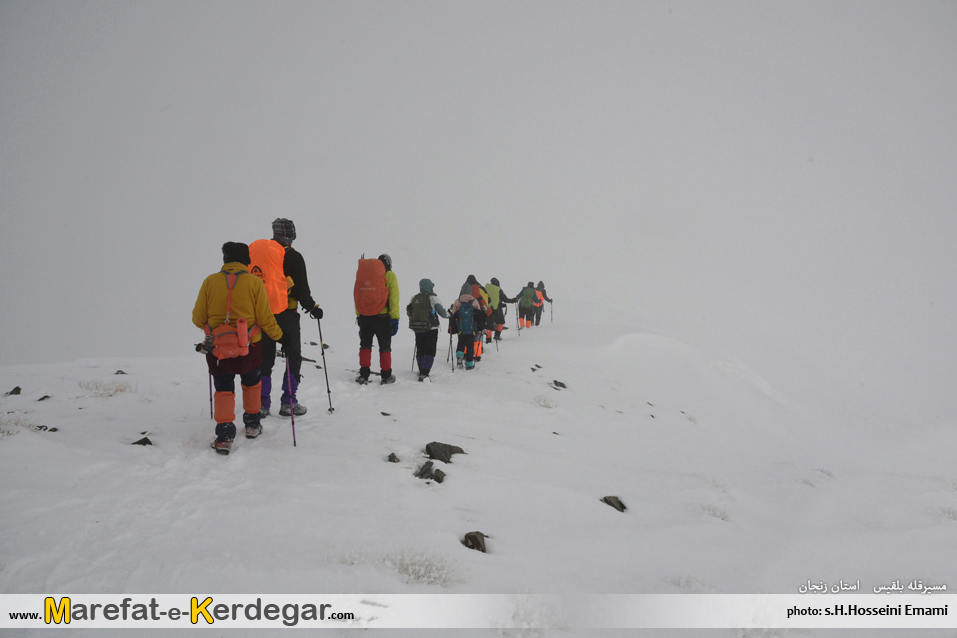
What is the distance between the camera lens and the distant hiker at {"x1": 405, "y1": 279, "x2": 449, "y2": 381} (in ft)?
36.1

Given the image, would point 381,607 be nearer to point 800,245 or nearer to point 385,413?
point 385,413

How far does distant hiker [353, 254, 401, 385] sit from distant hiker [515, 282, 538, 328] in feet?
44.9

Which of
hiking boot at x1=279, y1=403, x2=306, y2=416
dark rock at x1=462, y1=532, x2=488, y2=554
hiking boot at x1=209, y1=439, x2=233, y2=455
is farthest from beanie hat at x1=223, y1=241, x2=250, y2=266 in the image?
dark rock at x1=462, y1=532, x2=488, y2=554

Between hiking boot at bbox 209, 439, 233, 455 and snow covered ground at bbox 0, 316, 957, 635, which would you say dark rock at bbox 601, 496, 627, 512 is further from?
hiking boot at bbox 209, 439, 233, 455

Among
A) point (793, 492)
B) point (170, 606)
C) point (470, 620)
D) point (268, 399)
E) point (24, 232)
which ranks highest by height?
point (24, 232)

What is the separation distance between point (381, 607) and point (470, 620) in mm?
629

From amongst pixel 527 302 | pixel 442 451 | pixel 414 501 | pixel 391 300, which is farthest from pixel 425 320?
Result: pixel 527 302

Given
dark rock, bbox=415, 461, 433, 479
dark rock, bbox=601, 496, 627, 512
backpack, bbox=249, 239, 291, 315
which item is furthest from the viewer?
backpack, bbox=249, 239, 291, 315

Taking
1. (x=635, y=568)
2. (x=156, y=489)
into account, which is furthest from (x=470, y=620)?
(x=156, y=489)

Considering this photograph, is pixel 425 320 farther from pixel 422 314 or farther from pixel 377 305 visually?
pixel 377 305

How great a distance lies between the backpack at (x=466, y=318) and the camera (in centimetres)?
1241

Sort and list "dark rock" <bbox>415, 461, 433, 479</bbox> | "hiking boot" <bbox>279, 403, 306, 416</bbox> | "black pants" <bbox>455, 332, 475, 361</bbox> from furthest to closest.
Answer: "black pants" <bbox>455, 332, 475, 361</bbox> < "hiking boot" <bbox>279, 403, 306, 416</bbox> < "dark rock" <bbox>415, 461, 433, 479</bbox>

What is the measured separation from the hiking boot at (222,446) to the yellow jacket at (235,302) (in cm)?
139

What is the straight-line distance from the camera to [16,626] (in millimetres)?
2531
